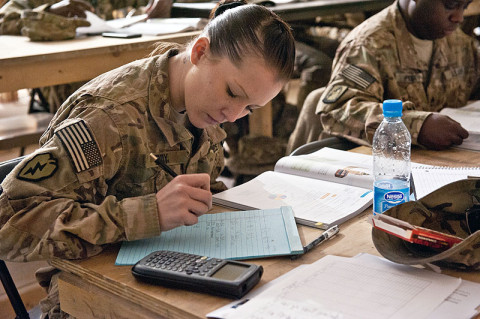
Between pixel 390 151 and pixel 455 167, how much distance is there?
0.18 m

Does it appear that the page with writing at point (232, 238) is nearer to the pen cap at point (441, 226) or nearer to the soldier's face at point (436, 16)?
the pen cap at point (441, 226)

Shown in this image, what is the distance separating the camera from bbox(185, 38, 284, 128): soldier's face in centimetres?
121

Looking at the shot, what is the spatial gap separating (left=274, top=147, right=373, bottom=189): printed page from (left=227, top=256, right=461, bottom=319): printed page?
430 millimetres

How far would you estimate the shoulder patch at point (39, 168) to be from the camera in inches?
43.7

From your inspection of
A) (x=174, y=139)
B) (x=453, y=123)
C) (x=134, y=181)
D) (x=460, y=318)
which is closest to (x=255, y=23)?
(x=174, y=139)

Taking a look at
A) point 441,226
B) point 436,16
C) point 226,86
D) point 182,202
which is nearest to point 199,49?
point 226,86

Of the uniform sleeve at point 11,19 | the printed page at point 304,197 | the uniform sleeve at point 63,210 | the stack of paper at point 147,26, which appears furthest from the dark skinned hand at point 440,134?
the uniform sleeve at point 11,19

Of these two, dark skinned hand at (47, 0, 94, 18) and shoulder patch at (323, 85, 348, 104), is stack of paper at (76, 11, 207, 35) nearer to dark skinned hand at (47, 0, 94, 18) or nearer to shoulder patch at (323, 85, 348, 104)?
dark skinned hand at (47, 0, 94, 18)

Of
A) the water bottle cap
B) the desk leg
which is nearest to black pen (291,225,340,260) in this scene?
the water bottle cap

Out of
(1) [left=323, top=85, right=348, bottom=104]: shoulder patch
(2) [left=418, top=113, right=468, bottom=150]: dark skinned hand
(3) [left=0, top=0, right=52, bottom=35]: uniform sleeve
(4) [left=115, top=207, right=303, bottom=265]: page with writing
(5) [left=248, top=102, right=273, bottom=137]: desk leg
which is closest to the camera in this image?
(4) [left=115, top=207, right=303, bottom=265]: page with writing

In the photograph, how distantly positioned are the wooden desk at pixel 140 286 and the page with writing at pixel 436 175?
0.79 feet

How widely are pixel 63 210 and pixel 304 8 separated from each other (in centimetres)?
242

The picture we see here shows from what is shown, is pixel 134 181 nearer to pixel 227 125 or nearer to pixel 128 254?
pixel 128 254

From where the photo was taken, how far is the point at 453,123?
1768 mm
